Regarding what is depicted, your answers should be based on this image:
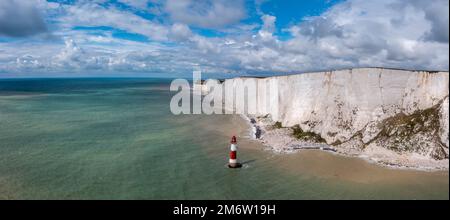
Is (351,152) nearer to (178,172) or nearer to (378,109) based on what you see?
(378,109)

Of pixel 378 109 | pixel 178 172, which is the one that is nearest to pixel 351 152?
pixel 378 109

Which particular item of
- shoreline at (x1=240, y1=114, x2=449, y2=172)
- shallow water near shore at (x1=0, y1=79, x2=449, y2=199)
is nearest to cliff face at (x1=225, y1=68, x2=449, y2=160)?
shoreline at (x1=240, y1=114, x2=449, y2=172)

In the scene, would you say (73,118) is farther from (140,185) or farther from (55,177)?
(140,185)

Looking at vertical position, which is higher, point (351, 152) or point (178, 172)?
point (351, 152)

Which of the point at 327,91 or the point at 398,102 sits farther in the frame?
the point at 327,91
